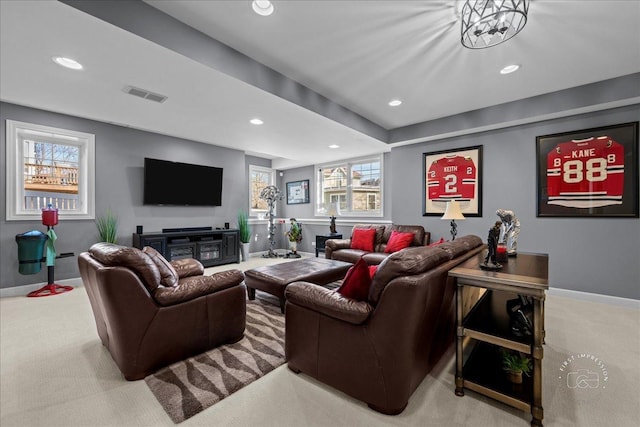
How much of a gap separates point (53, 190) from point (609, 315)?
24.8 feet

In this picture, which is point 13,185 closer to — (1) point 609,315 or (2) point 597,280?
(1) point 609,315

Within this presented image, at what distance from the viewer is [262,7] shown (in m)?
2.09

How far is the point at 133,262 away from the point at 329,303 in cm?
133

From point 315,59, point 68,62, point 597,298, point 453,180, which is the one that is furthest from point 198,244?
point 597,298

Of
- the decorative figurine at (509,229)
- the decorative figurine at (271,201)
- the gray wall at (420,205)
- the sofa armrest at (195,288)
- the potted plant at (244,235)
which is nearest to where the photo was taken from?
the sofa armrest at (195,288)

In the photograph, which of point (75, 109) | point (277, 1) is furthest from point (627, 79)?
point (75, 109)

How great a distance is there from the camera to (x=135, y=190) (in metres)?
4.79

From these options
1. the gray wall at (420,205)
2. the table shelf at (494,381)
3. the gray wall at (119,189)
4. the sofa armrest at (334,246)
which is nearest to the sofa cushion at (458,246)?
the table shelf at (494,381)

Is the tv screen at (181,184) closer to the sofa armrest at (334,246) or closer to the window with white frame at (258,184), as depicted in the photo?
the window with white frame at (258,184)

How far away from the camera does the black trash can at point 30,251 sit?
3541 mm

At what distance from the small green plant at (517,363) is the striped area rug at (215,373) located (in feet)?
5.00

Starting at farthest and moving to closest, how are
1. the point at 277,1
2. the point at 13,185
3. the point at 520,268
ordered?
the point at 13,185, the point at 277,1, the point at 520,268

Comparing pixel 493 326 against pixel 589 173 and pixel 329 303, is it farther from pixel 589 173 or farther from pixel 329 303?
pixel 589 173

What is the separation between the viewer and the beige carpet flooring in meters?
1.49
